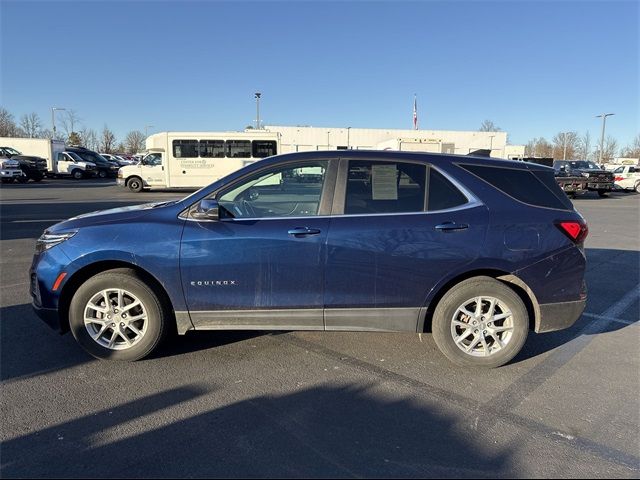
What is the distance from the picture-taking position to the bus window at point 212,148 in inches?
895

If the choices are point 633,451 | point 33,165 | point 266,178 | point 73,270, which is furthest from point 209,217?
point 33,165

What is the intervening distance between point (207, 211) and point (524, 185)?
8.70 feet

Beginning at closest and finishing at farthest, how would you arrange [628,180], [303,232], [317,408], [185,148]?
1. [317,408]
2. [303,232]
3. [185,148]
4. [628,180]

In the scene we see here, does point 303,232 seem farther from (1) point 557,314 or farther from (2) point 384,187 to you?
(1) point 557,314

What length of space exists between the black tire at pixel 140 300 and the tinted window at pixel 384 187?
1.75m

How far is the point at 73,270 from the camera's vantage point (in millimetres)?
3650

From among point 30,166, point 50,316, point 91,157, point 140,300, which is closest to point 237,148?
point 30,166

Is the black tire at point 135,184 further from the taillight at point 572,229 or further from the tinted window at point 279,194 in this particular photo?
the taillight at point 572,229

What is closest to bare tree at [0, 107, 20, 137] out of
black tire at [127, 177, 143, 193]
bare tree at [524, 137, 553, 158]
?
black tire at [127, 177, 143, 193]

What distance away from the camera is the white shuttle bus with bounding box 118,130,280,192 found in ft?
74.4

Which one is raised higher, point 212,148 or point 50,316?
point 212,148

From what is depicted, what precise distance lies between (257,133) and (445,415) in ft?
70.8

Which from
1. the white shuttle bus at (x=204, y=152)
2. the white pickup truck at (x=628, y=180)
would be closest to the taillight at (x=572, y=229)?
the white shuttle bus at (x=204, y=152)

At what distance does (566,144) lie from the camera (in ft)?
293
